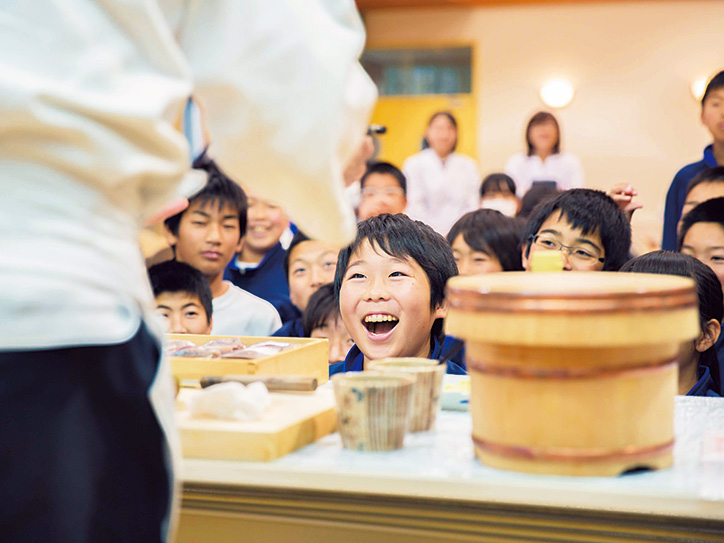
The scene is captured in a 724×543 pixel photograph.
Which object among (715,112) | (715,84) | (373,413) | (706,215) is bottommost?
(373,413)

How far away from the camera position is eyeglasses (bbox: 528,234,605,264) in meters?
2.64

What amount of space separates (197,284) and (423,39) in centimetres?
706

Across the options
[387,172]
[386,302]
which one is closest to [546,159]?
[387,172]

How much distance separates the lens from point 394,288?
2.06 m

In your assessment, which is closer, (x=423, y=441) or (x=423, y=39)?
(x=423, y=441)

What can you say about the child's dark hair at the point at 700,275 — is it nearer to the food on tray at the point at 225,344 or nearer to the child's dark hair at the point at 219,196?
the food on tray at the point at 225,344

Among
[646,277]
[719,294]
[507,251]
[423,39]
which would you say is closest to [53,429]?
[646,277]

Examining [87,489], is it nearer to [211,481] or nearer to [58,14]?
[211,481]

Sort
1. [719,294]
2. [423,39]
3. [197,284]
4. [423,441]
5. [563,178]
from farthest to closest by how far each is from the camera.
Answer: [423,39], [563,178], [197,284], [719,294], [423,441]

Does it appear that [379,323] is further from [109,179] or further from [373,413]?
[109,179]

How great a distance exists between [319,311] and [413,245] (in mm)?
949

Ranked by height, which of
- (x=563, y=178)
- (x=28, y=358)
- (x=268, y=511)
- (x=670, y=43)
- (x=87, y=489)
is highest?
(x=670, y=43)

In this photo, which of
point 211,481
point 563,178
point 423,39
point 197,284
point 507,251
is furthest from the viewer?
point 423,39

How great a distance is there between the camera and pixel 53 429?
0.79 metres
